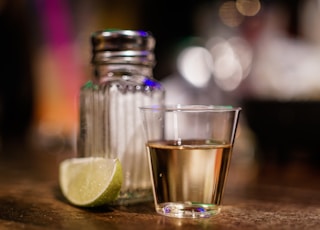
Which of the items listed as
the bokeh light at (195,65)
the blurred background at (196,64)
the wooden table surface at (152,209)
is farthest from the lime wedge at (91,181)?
the bokeh light at (195,65)

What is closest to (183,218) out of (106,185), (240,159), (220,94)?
(106,185)

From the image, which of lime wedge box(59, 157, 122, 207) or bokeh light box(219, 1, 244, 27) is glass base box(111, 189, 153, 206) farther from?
bokeh light box(219, 1, 244, 27)

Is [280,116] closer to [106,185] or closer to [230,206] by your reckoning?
[230,206]

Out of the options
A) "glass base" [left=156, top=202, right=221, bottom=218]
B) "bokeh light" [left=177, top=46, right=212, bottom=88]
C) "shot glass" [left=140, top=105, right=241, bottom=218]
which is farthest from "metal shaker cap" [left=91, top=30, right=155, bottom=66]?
"bokeh light" [left=177, top=46, right=212, bottom=88]

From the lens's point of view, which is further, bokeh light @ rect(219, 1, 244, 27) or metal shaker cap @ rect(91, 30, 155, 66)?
bokeh light @ rect(219, 1, 244, 27)

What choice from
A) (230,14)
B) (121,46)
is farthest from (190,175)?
(230,14)

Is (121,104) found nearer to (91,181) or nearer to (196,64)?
(91,181)
